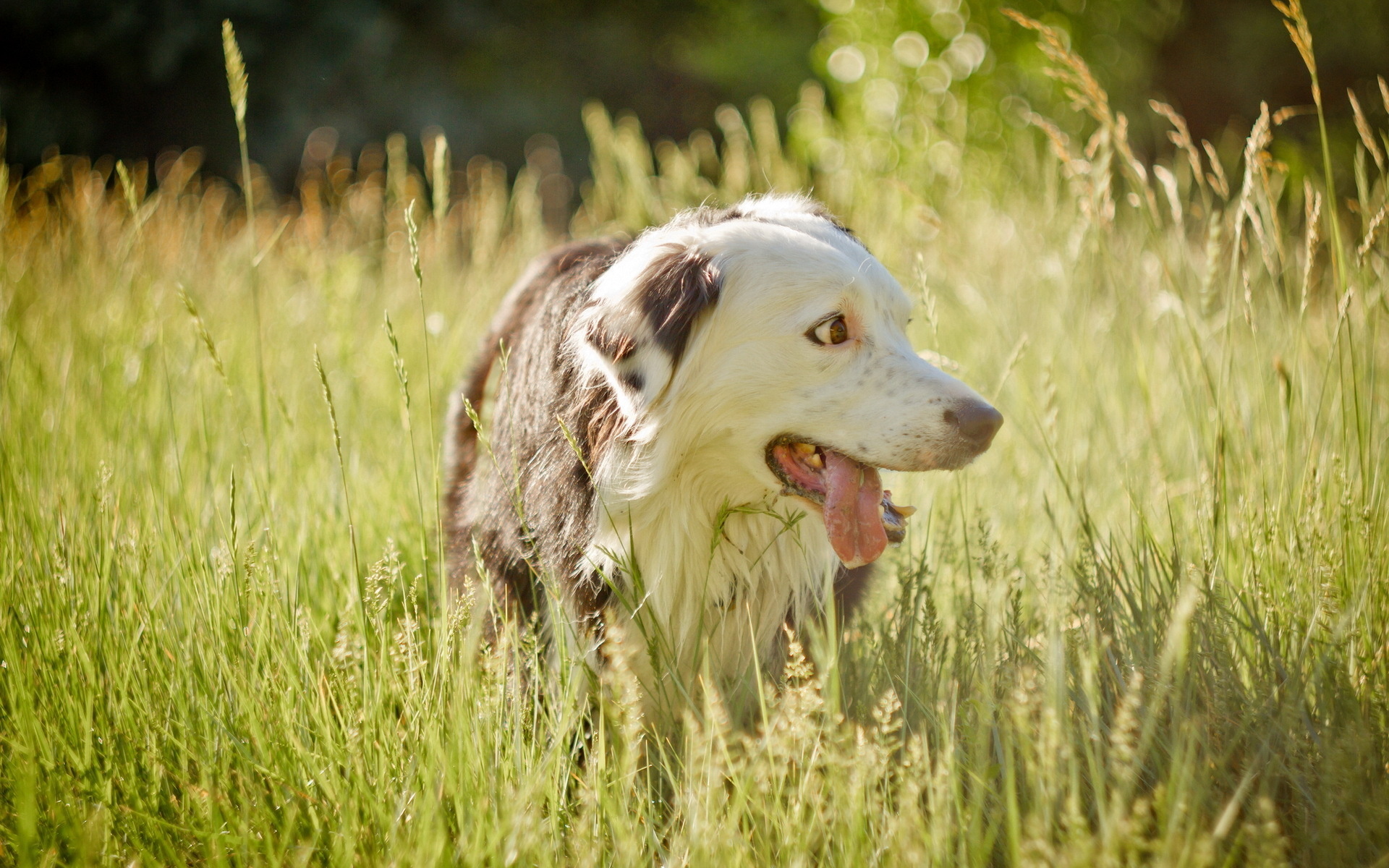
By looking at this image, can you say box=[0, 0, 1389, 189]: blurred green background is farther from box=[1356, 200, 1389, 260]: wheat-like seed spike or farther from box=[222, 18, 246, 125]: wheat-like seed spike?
box=[222, 18, 246, 125]: wheat-like seed spike

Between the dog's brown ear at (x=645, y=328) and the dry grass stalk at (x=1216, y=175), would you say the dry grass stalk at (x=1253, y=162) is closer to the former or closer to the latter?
the dry grass stalk at (x=1216, y=175)

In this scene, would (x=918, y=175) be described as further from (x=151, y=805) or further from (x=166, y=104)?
(x=166, y=104)

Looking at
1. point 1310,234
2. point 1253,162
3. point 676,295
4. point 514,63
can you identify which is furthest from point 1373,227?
point 514,63

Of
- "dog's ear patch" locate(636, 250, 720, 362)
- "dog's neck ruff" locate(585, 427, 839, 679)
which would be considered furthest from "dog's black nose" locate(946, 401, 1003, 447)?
"dog's ear patch" locate(636, 250, 720, 362)

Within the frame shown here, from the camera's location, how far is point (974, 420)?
1.82m

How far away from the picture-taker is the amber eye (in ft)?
6.24

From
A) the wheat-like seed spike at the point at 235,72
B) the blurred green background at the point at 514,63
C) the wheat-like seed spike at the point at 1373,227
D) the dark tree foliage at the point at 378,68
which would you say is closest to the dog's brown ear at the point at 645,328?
the wheat-like seed spike at the point at 235,72

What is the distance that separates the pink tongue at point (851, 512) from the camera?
5.98 ft

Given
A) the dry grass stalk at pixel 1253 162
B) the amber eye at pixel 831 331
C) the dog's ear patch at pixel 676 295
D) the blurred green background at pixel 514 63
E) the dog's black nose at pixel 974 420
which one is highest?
the blurred green background at pixel 514 63

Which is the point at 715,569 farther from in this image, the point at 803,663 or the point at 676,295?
the point at 676,295

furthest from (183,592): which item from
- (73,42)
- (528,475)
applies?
(73,42)

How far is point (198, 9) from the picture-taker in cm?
970

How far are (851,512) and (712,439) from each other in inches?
14.2

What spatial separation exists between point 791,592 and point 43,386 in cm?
251
